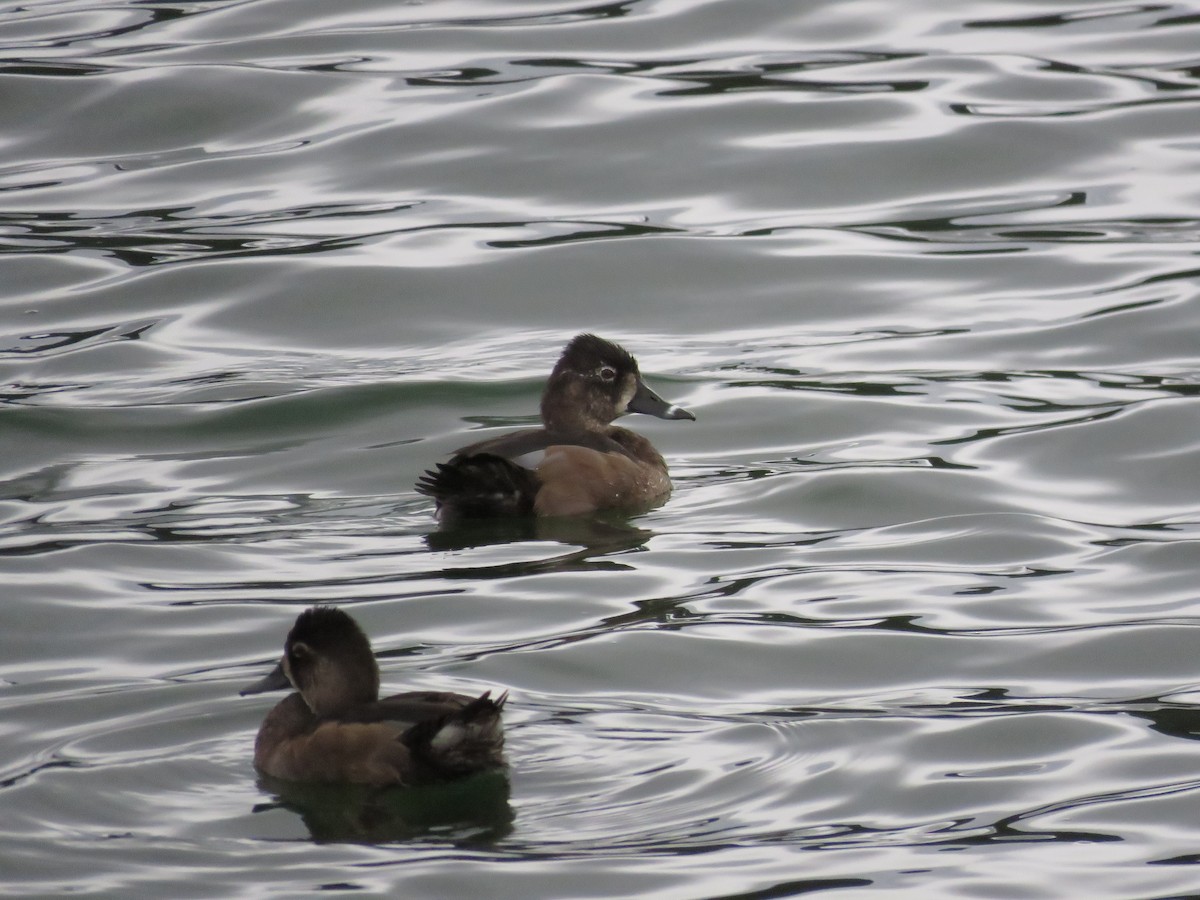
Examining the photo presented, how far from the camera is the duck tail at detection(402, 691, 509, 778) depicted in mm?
5977

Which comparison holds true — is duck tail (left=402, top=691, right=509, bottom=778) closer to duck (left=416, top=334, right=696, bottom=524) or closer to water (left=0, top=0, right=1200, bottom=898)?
water (left=0, top=0, right=1200, bottom=898)

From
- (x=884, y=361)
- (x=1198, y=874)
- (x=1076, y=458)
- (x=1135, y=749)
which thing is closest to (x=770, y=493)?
(x=1076, y=458)

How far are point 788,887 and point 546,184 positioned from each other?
430 inches

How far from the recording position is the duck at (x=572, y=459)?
31.3 ft

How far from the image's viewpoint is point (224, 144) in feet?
55.9

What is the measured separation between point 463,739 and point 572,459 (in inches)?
157

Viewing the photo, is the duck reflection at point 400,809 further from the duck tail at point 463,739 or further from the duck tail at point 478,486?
the duck tail at point 478,486

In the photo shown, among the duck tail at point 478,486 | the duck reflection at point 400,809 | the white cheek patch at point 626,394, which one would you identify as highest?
the white cheek patch at point 626,394

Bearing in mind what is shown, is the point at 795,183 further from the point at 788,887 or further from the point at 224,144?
the point at 788,887

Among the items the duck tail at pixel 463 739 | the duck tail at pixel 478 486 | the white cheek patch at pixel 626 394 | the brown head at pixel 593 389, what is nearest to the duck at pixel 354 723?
the duck tail at pixel 463 739

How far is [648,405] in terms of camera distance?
1076 cm

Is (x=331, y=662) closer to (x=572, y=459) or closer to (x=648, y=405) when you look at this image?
(x=572, y=459)

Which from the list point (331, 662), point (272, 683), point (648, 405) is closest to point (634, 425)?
point (648, 405)

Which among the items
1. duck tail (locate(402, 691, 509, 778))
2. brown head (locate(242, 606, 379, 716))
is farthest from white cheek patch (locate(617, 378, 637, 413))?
duck tail (locate(402, 691, 509, 778))
